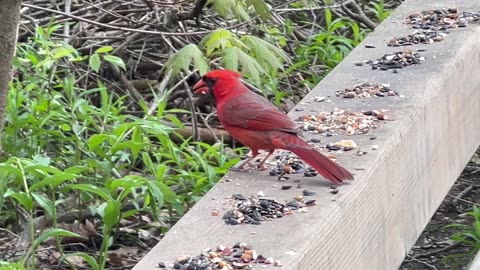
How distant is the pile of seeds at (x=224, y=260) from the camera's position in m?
1.41

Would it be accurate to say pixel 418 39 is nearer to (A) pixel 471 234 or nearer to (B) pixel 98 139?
(A) pixel 471 234

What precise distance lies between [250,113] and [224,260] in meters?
1.11

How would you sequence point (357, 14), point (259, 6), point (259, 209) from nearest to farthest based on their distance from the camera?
point (259, 209)
point (259, 6)
point (357, 14)

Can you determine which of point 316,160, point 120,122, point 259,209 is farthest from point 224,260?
point 120,122

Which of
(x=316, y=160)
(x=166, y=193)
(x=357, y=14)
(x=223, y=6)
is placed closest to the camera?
(x=316, y=160)

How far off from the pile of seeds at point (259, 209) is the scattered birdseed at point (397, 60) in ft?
2.62

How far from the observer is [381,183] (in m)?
1.75

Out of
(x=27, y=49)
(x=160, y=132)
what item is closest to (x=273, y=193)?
(x=160, y=132)

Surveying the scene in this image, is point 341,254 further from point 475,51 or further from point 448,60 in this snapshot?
point 475,51

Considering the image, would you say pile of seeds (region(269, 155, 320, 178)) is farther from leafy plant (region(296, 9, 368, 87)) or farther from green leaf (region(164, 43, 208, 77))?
leafy plant (region(296, 9, 368, 87))

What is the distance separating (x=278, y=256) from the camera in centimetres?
142

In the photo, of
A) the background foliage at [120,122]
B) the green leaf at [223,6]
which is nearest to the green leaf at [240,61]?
the background foliage at [120,122]

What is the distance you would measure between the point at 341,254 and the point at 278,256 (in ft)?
0.50

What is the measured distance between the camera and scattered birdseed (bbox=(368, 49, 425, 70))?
241cm
